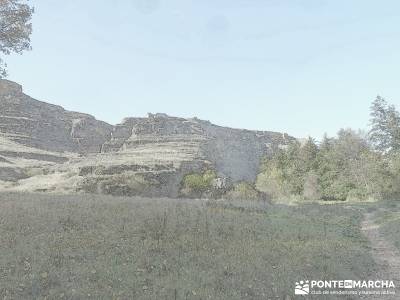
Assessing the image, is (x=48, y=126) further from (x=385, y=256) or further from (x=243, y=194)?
(x=385, y=256)

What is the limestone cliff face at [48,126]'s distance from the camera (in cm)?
13812

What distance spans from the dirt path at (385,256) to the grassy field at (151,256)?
52 cm

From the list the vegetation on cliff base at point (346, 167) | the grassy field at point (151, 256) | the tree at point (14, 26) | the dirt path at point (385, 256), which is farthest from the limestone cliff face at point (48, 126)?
the dirt path at point (385, 256)

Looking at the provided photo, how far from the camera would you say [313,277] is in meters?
11.9

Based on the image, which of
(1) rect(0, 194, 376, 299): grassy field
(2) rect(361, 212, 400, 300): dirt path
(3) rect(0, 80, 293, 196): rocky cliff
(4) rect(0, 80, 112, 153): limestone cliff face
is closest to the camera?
(1) rect(0, 194, 376, 299): grassy field

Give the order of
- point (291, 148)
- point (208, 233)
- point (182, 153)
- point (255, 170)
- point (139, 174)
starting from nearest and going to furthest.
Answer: point (208, 233) < point (139, 174) < point (291, 148) < point (182, 153) < point (255, 170)

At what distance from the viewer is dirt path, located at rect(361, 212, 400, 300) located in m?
13.6

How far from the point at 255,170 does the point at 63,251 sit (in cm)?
14510

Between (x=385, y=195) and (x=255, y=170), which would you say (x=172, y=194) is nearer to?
(x=385, y=195)

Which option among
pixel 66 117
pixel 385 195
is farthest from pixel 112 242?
pixel 66 117

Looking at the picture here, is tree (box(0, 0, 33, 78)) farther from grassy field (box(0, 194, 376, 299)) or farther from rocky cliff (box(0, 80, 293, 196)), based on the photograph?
rocky cliff (box(0, 80, 293, 196))

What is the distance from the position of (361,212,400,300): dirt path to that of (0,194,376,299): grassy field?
52cm

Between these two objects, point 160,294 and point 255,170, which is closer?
point 160,294

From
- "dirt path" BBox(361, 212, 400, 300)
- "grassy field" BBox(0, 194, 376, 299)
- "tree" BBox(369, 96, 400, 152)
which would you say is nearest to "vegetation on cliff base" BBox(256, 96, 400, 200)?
"tree" BBox(369, 96, 400, 152)
